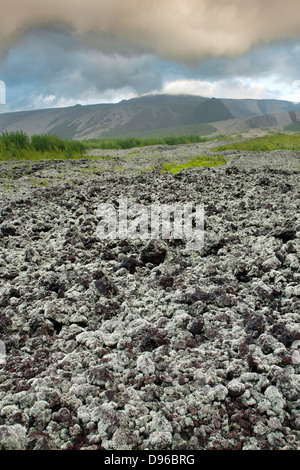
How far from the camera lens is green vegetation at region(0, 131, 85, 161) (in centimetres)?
1966

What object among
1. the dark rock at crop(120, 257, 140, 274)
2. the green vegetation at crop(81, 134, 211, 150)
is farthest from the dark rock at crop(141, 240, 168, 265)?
the green vegetation at crop(81, 134, 211, 150)

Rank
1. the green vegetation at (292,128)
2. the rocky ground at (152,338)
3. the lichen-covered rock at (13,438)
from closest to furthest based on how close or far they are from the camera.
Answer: the lichen-covered rock at (13,438) < the rocky ground at (152,338) < the green vegetation at (292,128)

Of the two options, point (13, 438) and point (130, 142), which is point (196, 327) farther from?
point (130, 142)

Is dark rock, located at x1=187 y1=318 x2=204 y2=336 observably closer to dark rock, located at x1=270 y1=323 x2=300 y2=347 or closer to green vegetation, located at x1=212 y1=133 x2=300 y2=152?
dark rock, located at x1=270 y1=323 x2=300 y2=347

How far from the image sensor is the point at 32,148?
68.0 ft

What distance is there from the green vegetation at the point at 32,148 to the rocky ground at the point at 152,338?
15.8 m

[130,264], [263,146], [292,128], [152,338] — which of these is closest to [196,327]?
[152,338]

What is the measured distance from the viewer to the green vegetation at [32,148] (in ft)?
64.5

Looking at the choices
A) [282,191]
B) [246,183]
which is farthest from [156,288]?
[246,183]

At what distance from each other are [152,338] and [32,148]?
21.0m

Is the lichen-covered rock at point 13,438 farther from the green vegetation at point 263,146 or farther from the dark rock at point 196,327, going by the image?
the green vegetation at point 263,146

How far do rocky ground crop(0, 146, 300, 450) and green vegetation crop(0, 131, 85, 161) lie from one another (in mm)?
15817

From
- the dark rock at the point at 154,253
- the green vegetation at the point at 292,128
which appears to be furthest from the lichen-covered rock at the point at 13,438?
the green vegetation at the point at 292,128

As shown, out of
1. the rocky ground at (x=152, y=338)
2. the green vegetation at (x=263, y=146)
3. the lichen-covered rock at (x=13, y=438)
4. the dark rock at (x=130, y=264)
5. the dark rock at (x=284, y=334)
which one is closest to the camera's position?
the lichen-covered rock at (x=13, y=438)
